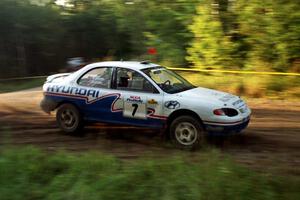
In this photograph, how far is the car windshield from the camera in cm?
927

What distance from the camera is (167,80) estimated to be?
960 centimetres

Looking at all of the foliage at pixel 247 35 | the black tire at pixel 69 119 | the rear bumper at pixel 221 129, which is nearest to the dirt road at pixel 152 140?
the black tire at pixel 69 119

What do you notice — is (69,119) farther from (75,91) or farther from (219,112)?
(219,112)

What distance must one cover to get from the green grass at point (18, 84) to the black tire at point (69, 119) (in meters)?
11.0

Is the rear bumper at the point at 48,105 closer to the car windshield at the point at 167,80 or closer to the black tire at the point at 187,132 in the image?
the car windshield at the point at 167,80

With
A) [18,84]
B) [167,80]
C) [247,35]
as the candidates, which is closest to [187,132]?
[167,80]

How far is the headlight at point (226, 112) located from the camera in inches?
340

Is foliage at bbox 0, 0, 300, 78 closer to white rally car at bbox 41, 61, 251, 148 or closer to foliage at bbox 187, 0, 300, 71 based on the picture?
foliage at bbox 187, 0, 300, 71

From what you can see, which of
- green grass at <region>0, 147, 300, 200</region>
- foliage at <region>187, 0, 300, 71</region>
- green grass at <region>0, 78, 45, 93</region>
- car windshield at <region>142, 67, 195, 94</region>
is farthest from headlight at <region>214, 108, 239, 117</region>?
green grass at <region>0, 78, 45, 93</region>

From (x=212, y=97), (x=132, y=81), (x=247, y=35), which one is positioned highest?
(x=247, y=35)

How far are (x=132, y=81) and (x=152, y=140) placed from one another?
1.26 m

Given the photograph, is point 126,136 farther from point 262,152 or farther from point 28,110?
point 28,110

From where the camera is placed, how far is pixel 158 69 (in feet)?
32.6

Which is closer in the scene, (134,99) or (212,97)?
(212,97)
